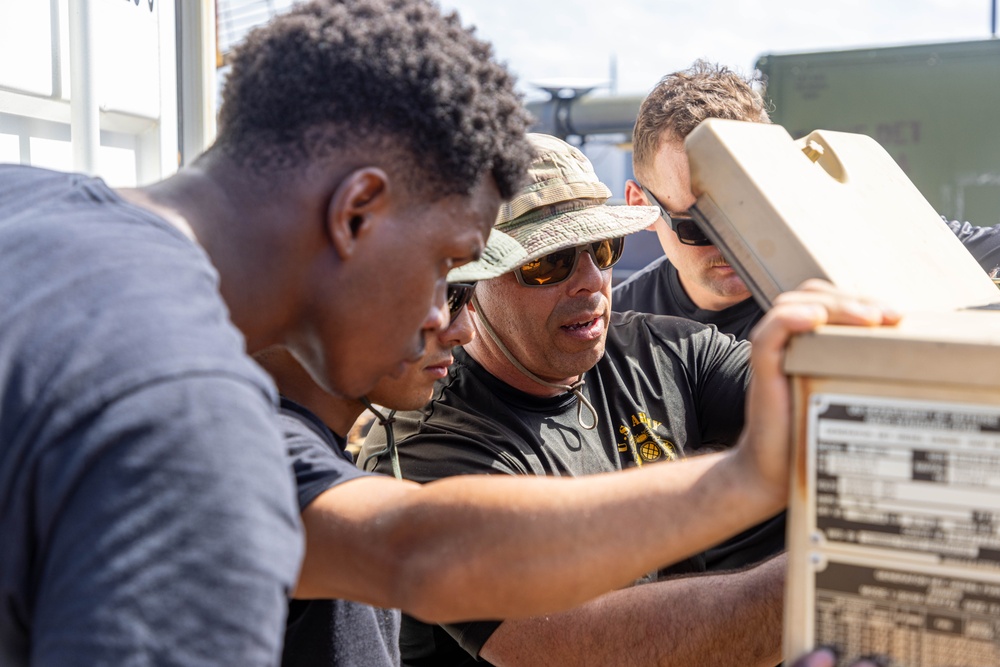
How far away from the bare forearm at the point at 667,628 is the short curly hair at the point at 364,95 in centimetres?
88

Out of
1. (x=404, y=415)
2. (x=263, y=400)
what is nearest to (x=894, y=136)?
(x=404, y=415)

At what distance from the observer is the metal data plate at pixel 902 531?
986mm

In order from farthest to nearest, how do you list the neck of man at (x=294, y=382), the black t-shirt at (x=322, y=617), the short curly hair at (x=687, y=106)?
the short curly hair at (x=687, y=106), the neck of man at (x=294, y=382), the black t-shirt at (x=322, y=617)

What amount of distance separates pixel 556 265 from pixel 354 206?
1239mm

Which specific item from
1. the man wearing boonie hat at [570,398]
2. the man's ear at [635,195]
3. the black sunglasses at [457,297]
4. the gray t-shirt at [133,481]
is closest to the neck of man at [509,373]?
the man wearing boonie hat at [570,398]

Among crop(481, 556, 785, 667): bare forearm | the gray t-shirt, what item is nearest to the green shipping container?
crop(481, 556, 785, 667): bare forearm

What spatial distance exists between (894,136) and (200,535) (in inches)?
261

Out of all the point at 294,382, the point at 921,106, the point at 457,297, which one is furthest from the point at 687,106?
the point at 921,106

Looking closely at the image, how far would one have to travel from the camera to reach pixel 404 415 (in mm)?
2191

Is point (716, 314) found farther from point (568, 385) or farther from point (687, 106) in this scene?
point (568, 385)

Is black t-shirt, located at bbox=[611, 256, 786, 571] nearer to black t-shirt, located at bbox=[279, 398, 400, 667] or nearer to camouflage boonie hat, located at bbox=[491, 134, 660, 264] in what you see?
camouflage boonie hat, located at bbox=[491, 134, 660, 264]

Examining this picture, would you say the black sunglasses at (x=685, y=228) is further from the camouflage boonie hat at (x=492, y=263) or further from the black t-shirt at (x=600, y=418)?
the camouflage boonie hat at (x=492, y=263)

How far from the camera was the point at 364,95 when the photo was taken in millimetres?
1138

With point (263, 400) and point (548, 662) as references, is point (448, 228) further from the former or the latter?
point (548, 662)
